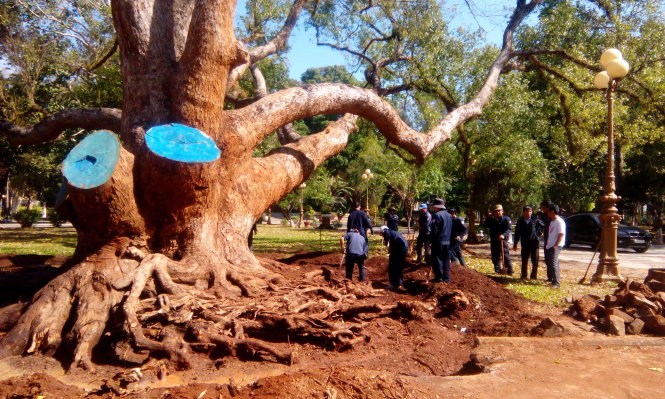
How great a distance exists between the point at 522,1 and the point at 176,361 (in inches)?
530

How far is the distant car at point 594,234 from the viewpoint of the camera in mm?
17859

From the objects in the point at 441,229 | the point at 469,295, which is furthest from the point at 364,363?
the point at 441,229

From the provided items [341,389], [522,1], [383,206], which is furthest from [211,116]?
[383,206]

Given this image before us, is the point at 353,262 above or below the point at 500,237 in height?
below

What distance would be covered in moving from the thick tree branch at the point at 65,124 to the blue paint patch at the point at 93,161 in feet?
9.83

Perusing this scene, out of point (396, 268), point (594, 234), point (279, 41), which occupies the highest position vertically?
point (279, 41)

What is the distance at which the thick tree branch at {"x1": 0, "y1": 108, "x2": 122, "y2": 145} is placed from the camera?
8.76 meters

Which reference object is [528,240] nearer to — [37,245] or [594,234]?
[594,234]

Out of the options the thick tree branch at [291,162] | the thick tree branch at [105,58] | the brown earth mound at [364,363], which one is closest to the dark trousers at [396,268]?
the brown earth mound at [364,363]

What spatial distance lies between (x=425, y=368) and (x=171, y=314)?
2.73m

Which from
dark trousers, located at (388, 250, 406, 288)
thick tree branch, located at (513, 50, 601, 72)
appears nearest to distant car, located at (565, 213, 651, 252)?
thick tree branch, located at (513, 50, 601, 72)

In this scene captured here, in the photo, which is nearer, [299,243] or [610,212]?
[610,212]

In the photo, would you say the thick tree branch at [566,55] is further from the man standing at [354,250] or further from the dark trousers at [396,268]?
the man standing at [354,250]

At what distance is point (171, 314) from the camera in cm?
521
